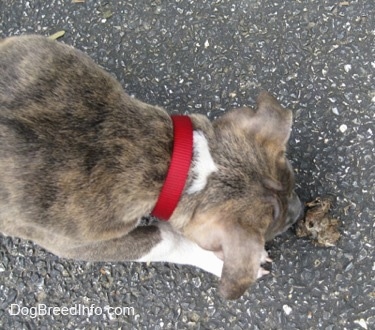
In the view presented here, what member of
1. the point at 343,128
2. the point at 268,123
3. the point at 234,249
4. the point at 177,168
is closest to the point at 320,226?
the point at 343,128

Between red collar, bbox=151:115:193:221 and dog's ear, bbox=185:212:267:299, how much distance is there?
19cm

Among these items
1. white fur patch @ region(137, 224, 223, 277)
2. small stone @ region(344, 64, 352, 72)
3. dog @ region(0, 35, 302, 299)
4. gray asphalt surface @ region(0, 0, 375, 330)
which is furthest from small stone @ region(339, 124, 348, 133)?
white fur patch @ region(137, 224, 223, 277)

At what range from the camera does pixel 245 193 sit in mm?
2920

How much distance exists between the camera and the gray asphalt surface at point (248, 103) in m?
3.66

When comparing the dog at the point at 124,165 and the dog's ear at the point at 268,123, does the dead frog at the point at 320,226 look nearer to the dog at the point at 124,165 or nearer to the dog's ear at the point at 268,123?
the dog at the point at 124,165

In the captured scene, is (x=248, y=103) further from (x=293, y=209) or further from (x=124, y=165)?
(x=124, y=165)

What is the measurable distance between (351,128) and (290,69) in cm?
55

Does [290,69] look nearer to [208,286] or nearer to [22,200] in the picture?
[208,286]

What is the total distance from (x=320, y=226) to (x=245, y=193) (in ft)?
2.97

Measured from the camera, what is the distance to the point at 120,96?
312 cm

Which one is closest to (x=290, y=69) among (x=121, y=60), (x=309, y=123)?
(x=309, y=123)

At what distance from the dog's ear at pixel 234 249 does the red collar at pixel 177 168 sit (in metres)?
0.19

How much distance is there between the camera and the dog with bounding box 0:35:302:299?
9.41ft

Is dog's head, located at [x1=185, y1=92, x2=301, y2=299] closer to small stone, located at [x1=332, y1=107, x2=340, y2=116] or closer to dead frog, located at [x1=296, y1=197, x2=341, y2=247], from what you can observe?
dead frog, located at [x1=296, y1=197, x2=341, y2=247]
